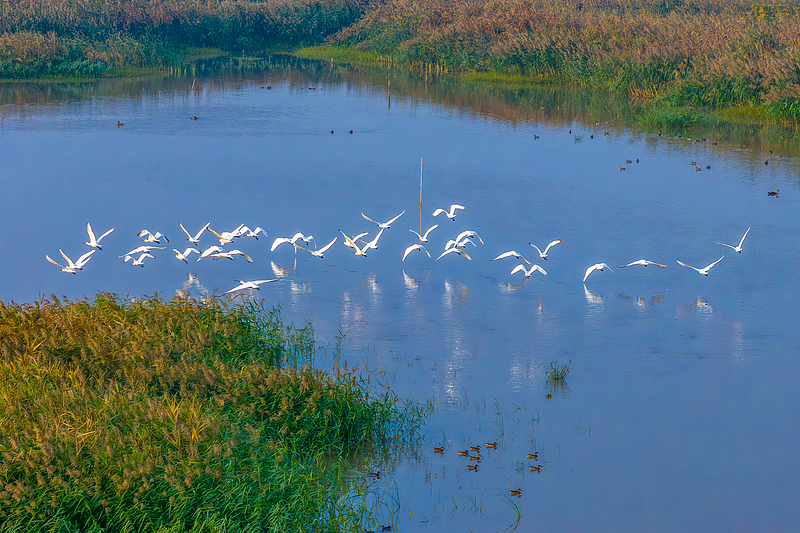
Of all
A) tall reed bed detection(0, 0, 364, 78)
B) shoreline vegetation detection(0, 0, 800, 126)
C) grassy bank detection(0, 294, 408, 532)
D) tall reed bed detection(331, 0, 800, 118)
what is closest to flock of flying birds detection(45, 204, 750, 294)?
grassy bank detection(0, 294, 408, 532)

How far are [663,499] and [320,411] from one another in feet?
7.67

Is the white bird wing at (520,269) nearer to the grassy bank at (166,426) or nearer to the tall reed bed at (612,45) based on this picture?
the grassy bank at (166,426)

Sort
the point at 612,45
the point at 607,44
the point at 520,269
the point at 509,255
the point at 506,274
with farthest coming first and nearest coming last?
1. the point at 607,44
2. the point at 612,45
3. the point at 509,255
4. the point at 506,274
5. the point at 520,269

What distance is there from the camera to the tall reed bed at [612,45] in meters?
20.2

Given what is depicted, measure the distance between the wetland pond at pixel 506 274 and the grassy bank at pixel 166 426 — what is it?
1.87 ft

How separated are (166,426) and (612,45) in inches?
823

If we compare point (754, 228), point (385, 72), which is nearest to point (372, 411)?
point (754, 228)

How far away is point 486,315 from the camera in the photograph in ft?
30.2

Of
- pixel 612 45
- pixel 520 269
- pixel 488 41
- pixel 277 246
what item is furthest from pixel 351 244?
pixel 488 41

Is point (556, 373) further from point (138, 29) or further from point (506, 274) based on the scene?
point (138, 29)

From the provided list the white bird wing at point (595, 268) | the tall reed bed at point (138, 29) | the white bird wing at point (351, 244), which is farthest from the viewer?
the tall reed bed at point (138, 29)

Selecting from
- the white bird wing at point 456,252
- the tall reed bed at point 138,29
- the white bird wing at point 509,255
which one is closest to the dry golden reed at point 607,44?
the tall reed bed at point 138,29

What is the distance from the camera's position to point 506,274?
34.4ft

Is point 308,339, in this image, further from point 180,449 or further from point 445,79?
point 445,79
